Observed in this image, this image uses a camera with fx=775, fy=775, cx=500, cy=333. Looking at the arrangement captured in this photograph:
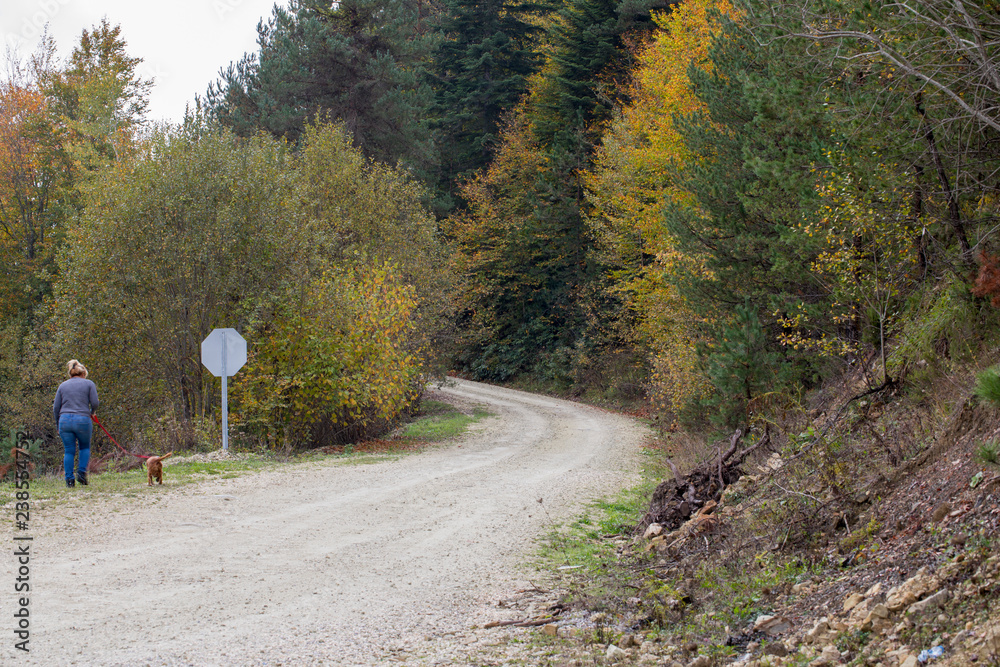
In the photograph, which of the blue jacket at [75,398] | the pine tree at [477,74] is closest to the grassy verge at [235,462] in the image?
the blue jacket at [75,398]

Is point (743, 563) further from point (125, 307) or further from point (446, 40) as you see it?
point (446, 40)

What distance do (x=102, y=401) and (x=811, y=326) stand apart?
16.5 metres

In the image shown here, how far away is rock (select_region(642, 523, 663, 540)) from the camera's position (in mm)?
8156

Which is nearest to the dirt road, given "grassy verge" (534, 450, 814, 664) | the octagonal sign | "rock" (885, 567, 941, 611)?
"grassy verge" (534, 450, 814, 664)

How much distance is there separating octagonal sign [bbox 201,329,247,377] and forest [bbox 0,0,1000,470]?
1935mm

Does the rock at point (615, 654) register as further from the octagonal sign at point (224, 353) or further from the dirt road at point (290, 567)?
the octagonal sign at point (224, 353)

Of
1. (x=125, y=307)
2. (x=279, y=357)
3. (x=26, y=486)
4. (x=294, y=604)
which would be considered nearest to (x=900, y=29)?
(x=294, y=604)

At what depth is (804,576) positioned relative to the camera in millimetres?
5484

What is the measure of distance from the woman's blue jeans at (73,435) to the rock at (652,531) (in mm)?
7520

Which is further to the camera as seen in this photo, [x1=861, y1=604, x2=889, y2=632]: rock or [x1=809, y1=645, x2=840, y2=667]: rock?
[x1=861, y1=604, x2=889, y2=632]: rock

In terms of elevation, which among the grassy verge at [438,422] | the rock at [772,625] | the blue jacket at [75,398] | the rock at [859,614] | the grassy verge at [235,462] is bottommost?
the grassy verge at [438,422]

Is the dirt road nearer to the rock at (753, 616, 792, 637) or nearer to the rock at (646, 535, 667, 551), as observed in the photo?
the rock at (646, 535, 667, 551)

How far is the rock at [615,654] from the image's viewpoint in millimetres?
4754

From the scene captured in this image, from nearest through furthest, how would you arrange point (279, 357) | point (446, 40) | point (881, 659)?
point (881, 659)
point (279, 357)
point (446, 40)
